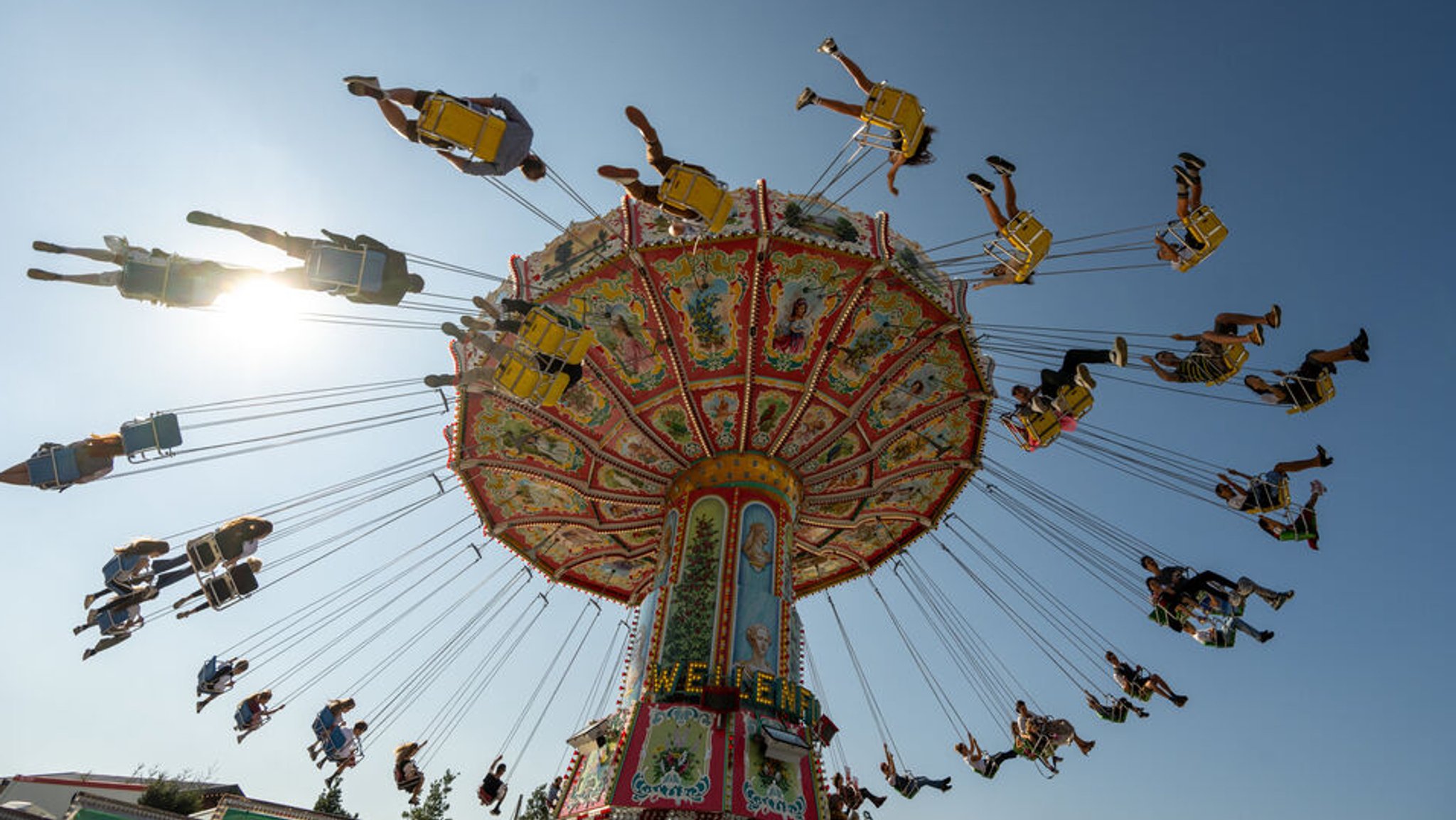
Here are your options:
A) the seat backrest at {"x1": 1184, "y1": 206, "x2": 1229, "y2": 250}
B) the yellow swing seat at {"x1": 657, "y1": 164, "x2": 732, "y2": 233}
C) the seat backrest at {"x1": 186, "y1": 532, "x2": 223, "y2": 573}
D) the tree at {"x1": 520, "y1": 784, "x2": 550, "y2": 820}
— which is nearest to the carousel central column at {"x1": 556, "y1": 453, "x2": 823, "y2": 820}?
the yellow swing seat at {"x1": 657, "y1": 164, "x2": 732, "y2": 233}

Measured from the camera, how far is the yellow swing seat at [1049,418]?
12039mm

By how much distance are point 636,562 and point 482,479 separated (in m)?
4.05

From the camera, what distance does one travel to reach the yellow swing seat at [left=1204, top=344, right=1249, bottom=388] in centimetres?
1128

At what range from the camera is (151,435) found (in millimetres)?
9680

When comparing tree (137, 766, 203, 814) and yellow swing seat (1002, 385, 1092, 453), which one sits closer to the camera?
yellow swing seat (1002, 385, 1092, 453)

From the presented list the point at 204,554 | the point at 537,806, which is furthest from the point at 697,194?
the point at 537,806

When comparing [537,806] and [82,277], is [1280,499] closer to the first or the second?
[82,277]

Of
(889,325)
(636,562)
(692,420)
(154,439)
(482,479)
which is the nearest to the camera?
(154,439)

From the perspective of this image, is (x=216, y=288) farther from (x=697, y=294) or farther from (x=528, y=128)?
(x=697, y=294)

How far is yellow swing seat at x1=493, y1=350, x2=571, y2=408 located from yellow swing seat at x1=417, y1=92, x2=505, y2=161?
8.16 ft

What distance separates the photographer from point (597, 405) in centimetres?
1395

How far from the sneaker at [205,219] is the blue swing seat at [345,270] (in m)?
0.83

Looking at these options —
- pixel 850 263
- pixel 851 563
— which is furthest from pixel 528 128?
pixel 851 563

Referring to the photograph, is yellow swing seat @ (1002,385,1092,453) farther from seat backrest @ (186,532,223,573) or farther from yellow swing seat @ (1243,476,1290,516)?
seat backrest @ (186,532,223,573)
